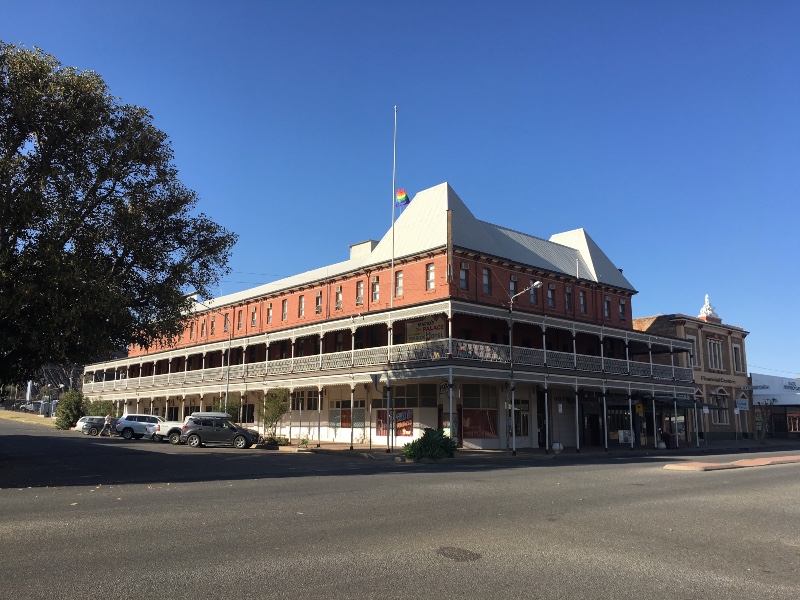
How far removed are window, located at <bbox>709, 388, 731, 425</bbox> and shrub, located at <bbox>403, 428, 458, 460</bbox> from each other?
36712mm

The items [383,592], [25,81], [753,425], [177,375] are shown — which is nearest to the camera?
[383,592]

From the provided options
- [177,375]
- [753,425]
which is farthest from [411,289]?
[753,425]

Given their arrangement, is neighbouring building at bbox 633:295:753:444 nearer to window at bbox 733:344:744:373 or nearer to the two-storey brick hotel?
window at bbox 733:344:744:373

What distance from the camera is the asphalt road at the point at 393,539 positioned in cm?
621

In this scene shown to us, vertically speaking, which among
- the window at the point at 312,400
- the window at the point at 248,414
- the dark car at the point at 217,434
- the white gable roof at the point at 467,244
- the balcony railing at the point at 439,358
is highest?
the white gable roof at the point at 467,244

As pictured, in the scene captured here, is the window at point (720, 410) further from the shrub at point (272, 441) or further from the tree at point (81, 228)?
the tree at point (81, 228)

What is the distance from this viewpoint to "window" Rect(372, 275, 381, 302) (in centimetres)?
3985

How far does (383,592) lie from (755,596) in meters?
3.81

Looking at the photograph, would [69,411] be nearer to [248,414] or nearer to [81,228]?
[248,414]

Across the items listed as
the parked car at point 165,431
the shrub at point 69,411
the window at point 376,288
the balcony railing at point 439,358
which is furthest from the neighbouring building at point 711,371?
the shrub at point 69,411

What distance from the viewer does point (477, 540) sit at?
332 inches

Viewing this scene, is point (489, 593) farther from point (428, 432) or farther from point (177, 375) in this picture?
point (177, 375)

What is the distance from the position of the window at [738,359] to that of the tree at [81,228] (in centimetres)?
5110

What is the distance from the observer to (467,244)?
121 feet
